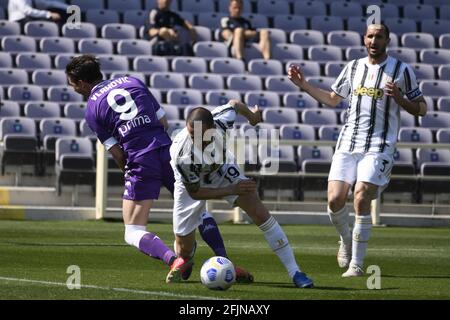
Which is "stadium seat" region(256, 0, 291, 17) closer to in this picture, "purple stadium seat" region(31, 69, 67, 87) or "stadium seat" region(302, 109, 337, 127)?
"stadium seat" region(302, 109, 337, 127)

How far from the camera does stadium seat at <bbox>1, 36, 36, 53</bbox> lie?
22297 mm

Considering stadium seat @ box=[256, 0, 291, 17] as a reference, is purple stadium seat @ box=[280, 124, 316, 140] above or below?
below

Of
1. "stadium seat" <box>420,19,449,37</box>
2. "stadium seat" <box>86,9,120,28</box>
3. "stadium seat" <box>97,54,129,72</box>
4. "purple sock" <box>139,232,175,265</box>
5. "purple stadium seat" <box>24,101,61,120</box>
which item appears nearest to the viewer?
"purple sock" <box>139,232,175,265</box>

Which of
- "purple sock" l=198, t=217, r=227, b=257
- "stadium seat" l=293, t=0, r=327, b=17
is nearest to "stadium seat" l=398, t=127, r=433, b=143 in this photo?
"stadium seat" l=293, t=0, r=327, b=17

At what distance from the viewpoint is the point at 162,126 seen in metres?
10.7

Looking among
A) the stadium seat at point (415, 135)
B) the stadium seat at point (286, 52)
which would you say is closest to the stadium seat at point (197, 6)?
the stadium seat at point (286, 52)

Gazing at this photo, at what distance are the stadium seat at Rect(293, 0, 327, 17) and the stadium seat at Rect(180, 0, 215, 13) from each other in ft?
6.31

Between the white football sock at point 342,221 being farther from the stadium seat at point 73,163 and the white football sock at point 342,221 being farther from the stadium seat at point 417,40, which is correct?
the stadium seat at point 417,40

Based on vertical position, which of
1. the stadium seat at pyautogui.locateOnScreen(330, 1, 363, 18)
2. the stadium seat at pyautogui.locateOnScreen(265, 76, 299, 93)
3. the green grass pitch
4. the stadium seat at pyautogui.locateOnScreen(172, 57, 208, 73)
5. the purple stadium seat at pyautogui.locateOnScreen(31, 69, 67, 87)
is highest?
the stadium seat at pyautogui.locateOnScreen(330, 1, 363, 18)

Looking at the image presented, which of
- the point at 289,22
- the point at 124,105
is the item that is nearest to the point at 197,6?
the point at 289,22

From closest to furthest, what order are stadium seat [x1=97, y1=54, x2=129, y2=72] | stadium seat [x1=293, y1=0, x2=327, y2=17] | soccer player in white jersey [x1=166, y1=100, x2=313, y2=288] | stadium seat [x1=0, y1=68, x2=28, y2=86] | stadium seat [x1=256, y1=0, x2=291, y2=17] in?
soccer player in white jersey [x1=166, y1=100, x2=313, y2=288], stadium seat [x1=0, y1=68, x2=28, y2=86], stadium seat [x1=97, y1=54, x2=129, y2=72], stadium seat [x1=256, y1=0, x2=291, y2=17], stadium seat [x1=293, y1=0, x2=327, y2=17]

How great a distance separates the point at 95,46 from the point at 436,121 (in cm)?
658

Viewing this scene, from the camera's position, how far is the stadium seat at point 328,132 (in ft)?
69.6
